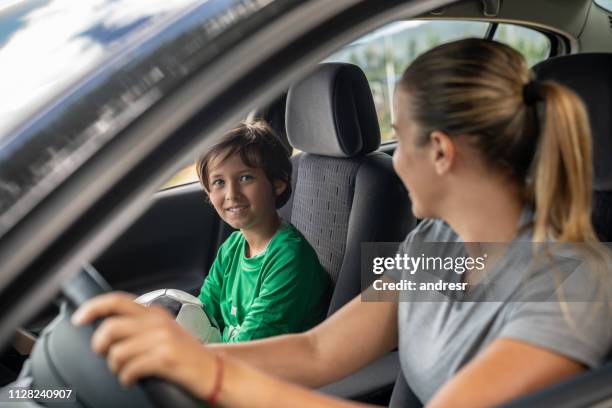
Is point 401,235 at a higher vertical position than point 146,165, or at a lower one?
lower

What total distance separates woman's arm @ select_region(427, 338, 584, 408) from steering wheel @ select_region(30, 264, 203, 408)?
33 centimetres

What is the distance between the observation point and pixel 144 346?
77 cm

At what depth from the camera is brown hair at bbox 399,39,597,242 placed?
108cm

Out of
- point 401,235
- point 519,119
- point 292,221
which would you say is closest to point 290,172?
point 292,221

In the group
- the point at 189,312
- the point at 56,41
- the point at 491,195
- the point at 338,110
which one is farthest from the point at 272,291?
the point at 56,41

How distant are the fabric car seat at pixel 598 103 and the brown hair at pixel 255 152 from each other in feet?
2.65

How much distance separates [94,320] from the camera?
32.6 inches

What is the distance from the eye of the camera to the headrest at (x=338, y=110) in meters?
2.02

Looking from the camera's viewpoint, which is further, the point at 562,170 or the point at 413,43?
the point at 413,43

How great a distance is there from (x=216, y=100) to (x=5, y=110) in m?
0.26

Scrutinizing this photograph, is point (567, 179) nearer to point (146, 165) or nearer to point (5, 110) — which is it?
point (146, 165)

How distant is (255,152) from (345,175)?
264 mm

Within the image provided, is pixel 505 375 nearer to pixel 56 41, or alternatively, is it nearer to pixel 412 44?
pixel 56 41

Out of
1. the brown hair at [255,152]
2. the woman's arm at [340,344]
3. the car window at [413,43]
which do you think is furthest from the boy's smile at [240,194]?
the woman's arm at [340,344]
